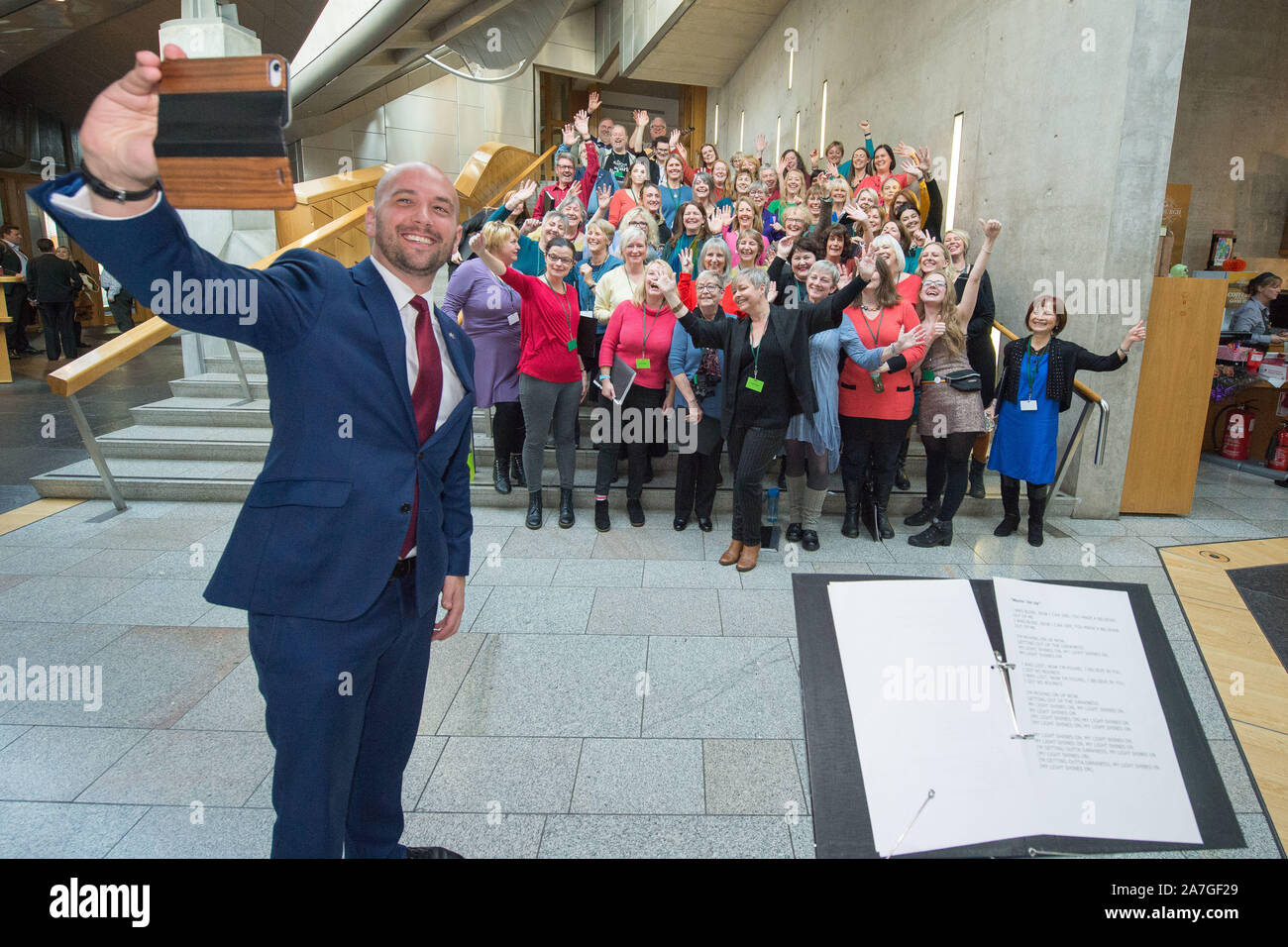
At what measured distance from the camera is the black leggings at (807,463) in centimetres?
Answer: 479

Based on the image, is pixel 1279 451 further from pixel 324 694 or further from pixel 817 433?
pixel 324 694

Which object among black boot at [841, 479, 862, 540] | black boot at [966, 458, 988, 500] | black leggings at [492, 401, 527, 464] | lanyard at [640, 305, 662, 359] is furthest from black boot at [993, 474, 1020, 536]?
black leggings at [492, 401, 527, 464]

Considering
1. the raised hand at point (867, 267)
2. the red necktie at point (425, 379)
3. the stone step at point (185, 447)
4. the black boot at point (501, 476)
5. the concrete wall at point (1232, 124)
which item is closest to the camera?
the red necktie at point (425, 379)

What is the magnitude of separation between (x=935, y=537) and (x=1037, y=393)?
119cm

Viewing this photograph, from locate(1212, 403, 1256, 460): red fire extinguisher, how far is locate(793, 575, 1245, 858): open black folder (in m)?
8.61

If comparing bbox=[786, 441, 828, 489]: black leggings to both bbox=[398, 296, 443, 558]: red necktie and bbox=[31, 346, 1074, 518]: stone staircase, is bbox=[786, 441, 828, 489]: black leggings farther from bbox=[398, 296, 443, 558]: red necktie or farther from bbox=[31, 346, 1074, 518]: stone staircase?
bbox=[398, 296, 443, 558]: red necktie

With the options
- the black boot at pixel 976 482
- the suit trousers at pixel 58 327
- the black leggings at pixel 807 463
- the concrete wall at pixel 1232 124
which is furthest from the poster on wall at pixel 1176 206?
the suit trousers at pixel 58 327

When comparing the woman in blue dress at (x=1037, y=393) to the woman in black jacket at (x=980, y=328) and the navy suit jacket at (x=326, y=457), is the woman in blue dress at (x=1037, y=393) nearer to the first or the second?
the woman in black jacket at (x=980, y=328)

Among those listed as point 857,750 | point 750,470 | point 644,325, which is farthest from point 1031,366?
point 857,750

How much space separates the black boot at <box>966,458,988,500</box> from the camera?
18.9ft

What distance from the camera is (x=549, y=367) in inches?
194

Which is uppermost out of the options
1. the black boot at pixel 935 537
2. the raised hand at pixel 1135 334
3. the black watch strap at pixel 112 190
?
the black watch strap at pixel 112 190

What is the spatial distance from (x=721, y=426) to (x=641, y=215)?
1891 mm

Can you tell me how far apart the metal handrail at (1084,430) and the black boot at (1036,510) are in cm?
52
